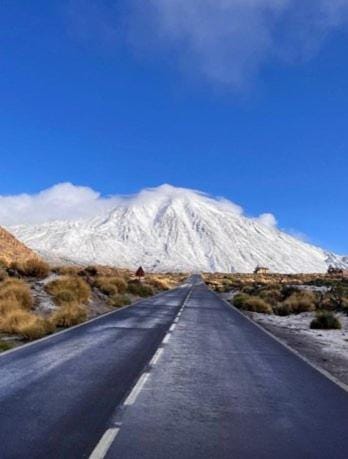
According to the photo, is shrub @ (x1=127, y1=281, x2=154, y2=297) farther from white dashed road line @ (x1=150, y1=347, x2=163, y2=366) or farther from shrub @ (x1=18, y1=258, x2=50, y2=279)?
white dashed road line @ (x1=150, y1=347, x2=163, y2=366)

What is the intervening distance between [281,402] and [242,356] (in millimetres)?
5366

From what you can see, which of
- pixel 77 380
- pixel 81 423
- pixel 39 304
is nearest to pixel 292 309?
pixel 39 304

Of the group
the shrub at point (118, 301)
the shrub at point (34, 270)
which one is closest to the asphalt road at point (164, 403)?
the shrub at point (118, 301)

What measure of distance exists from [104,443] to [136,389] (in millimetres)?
3234

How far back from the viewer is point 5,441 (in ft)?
20.6

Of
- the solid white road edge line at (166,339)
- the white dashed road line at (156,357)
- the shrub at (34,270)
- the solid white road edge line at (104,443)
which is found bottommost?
the solid white road edge line at (104,443)

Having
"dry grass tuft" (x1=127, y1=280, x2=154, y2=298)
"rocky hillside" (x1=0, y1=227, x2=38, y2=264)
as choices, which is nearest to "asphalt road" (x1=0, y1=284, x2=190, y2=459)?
"dry grass tuft" (x1=127, y1=280, x2=154, y2=298)

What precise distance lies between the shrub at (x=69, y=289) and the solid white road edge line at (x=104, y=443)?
21510mm

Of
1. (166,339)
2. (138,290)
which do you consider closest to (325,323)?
(166,339)

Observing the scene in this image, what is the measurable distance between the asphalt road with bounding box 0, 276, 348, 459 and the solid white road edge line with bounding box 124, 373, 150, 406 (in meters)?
0.02

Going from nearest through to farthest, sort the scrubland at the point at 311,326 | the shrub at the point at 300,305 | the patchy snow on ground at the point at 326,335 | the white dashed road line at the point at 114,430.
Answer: the white dashed road line at the point at 114,430 → the scrubland at the point at 311,326 → the patchy snow on ground at the point at 326,335 → the shrub at the point at 300,305

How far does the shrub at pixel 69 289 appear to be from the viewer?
2851 centimetres

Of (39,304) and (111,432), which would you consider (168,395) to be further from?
(39,304)

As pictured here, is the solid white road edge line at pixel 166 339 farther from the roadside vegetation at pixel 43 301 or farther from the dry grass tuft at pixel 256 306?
the dry grass tuft at pixel 256 306
